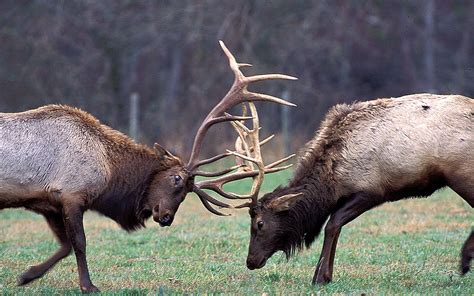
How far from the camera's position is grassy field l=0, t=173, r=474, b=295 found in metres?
8.88

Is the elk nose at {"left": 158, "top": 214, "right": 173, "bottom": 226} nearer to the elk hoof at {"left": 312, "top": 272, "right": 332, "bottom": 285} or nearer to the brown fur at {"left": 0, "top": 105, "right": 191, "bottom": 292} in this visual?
the brown fur at {"left": 0, "top": 105, "right": 191, "bottom": 292}

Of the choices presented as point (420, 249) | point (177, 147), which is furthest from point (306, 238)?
point (177, 147)

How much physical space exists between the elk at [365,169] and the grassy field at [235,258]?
40cm

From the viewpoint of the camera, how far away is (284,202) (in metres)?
9.45

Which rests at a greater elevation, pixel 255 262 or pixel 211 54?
pixel 255 262

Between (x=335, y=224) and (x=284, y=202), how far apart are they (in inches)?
22.1

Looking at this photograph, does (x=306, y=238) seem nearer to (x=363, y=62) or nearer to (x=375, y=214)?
(x=375, y=214)

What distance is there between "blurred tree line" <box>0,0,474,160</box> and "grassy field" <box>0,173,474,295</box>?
11.6 metres

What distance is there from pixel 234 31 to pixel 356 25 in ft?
22.4

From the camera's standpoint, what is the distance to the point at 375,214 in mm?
14688

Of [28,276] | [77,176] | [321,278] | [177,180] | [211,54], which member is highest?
[77,176]

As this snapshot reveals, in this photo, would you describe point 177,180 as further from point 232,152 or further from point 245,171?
point 245,171

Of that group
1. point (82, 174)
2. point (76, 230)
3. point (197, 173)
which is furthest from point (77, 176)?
point (197, 173)

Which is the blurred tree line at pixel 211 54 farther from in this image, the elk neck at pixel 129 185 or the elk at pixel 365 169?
the elk at pixel 365 169
